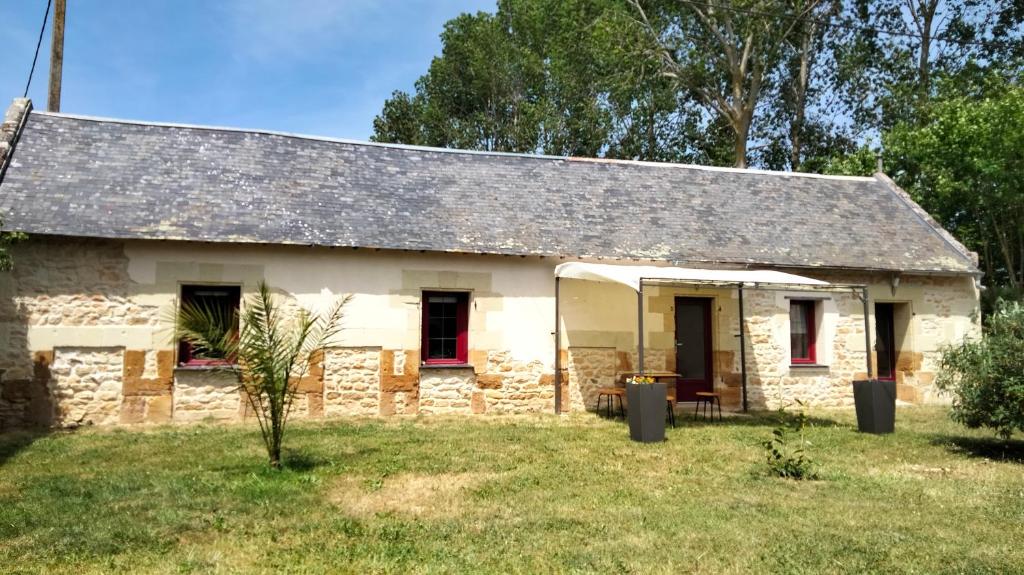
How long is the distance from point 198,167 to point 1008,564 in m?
11.6

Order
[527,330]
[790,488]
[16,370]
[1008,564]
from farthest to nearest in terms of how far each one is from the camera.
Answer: [527,330] → [16,370] → [790,488] → [1008,564]

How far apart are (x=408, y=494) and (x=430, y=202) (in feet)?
23.0

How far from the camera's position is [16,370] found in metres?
9.72

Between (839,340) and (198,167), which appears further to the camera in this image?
(839,340)

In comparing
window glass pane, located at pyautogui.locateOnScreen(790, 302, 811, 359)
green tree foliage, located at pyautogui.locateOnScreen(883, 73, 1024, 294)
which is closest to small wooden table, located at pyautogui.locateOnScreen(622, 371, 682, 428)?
window glass pane, located at pyautogui.locateOnScreen(790, 302, 811, 359)

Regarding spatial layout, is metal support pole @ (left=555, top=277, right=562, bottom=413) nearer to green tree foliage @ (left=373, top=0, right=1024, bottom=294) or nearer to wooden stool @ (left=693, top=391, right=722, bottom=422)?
wooden stool @ (left=693, top=391, right=722, bottom=422)

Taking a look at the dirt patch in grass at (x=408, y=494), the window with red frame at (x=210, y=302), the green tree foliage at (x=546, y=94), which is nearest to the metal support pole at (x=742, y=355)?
the dirt patch in grass at (x=408, y=494)

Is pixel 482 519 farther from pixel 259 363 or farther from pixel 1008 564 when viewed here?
pixel 1008 564

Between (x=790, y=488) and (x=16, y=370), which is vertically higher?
(x=16, y=370)

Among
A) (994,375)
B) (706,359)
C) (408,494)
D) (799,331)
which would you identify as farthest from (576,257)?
(408,494)

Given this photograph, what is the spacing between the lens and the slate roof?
1067 cm

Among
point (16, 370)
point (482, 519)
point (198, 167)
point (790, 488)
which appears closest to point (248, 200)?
point (198, 167)

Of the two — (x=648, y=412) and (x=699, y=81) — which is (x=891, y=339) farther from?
(x=699, y=81)

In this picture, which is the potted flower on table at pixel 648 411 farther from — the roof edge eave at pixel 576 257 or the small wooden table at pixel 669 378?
the roof edge eave at pixel 576 257
